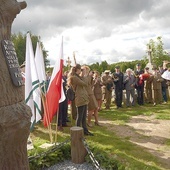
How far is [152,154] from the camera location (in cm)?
543

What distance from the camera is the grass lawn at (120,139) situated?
4832 mm

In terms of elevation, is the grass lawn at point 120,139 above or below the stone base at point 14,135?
below

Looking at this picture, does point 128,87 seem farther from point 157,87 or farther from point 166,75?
point 166,75

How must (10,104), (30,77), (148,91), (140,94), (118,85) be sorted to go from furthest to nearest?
(148,91), (140,94), (118,85), (30,77), (10,104)

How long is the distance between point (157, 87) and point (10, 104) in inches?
397

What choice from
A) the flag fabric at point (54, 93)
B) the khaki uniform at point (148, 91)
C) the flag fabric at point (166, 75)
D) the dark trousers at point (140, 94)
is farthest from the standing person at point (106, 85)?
the flag fabric at point (54, 93)

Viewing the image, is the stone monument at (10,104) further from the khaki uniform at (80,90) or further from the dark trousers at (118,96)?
the dark trousers at (118,96)

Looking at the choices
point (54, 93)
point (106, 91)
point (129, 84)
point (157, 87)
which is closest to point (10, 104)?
point (54, 93)

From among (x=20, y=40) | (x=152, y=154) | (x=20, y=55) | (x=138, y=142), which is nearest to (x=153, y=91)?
(x=138, y=142)

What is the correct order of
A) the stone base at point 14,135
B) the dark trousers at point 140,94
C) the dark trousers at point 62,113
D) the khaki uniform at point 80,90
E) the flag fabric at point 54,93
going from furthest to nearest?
the dark trousers at point 140,94, the dark trousers at point 62,113, the khaki uniform at point 80,90, the flag fabric at point 54,93, the stone base at point 14,135

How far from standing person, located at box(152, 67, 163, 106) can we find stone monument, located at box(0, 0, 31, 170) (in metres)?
9.67

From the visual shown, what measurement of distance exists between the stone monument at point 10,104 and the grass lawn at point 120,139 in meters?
1.79

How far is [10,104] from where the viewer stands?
272cm

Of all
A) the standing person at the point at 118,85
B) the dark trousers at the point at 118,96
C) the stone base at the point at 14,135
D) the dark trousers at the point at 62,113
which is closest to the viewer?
the stone base at the point at 14,135
